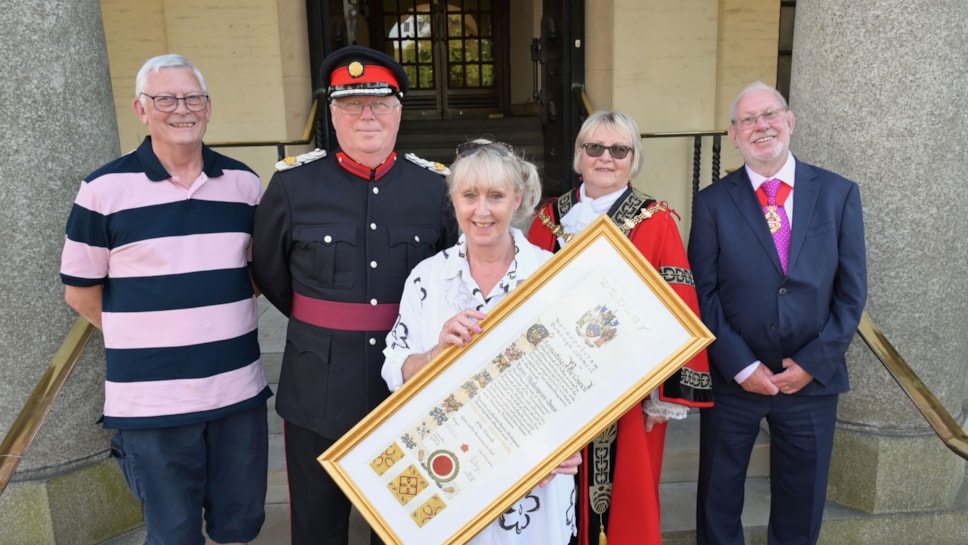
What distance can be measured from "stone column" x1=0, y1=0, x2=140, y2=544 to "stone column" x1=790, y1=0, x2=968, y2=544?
3.05m

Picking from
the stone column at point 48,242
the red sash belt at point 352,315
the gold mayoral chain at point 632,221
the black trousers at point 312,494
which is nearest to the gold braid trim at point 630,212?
the gold mayoral chain at point 632,221

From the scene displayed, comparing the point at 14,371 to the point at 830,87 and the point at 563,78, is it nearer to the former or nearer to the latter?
the point at 830,87

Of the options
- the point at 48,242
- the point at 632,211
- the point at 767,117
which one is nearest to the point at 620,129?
the point at 632,211

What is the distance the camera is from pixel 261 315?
5141mm

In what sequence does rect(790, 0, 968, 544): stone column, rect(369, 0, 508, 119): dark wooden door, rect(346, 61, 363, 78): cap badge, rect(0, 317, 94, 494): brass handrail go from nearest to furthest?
rect(346, 61, 363, 78): cap badge, rect(0, 317, 94, 494): brass handrail, rect(790, 0, 968, 544): stone column, rect(369, 0, 508, 119): dark wooden door

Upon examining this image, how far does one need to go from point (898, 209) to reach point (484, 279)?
2.03m

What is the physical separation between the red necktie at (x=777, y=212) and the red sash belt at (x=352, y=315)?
136 cm

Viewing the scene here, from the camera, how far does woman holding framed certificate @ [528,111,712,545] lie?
2322 mm

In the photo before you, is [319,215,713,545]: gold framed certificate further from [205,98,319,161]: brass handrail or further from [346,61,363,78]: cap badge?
[205,98,319,161]: brass handrail

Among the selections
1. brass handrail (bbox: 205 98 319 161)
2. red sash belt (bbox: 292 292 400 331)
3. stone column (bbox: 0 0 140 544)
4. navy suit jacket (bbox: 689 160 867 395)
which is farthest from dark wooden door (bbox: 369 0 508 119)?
red sash belt (bbox: 292 292 400 331)

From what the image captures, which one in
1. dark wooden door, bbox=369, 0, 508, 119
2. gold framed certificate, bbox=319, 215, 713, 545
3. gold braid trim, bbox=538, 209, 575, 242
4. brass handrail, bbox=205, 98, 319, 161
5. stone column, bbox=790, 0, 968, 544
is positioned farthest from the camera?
dark wooden door, bbox=369, 0, 508, 119

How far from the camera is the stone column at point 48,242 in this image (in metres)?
2.62

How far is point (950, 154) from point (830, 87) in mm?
567

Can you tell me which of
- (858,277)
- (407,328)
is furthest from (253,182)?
(858,277)
